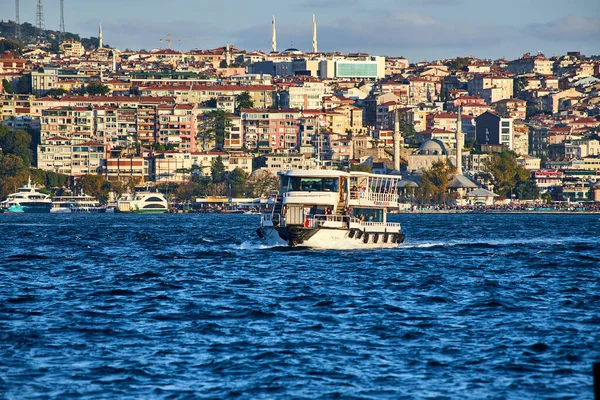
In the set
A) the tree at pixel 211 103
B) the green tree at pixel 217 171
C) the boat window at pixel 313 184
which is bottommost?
the boat window at pixel 313 184

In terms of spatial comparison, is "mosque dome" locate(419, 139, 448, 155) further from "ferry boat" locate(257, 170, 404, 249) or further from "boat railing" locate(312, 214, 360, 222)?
"boat railing" locate(312, 214, 360, 222)

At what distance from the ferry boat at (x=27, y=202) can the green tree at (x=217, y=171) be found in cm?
2297

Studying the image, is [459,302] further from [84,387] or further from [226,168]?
[226,168]

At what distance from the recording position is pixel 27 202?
152625 millimetres

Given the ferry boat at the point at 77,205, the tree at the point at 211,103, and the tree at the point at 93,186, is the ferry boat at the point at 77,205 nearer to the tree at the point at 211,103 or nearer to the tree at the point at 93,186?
the tree at the point at 93,186

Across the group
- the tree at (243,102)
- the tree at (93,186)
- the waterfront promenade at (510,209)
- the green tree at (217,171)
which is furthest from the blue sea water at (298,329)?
the tree at (243,102)

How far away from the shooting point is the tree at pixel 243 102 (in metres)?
192

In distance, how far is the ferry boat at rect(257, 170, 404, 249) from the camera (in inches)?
1864

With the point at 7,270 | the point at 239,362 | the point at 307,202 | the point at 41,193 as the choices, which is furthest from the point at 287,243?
the point at 41,193

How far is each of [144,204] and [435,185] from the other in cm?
4070

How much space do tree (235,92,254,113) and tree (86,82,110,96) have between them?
63.8 ft

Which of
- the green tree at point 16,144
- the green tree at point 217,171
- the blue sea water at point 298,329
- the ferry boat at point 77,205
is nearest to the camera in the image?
the blue sea water at point 298,329

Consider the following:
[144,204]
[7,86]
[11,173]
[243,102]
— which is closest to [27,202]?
[11,173]

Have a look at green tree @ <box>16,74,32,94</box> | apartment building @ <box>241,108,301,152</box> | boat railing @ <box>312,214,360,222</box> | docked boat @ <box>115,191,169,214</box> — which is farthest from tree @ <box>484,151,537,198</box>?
boat railing @ <box>312,214,360,222</box>
